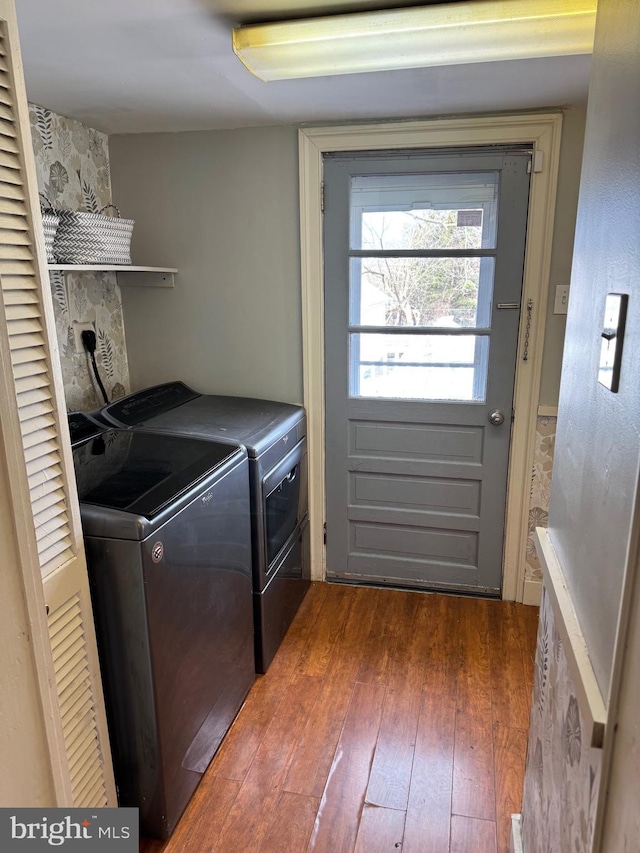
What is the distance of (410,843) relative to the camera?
1.60 m

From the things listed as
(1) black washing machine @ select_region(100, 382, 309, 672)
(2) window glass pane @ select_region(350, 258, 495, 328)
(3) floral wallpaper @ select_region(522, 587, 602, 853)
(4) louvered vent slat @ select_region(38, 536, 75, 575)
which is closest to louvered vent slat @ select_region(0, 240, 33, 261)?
(4) louvered vent slat @ select_region(38, 536, 75, 575)

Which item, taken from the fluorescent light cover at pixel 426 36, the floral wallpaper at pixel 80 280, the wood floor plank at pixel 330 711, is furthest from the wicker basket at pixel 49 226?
the wood floor plank at pixel 330 711

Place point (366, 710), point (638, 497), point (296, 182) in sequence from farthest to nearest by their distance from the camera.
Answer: point (296, 182)
point (366, 710)
point (638, 497)

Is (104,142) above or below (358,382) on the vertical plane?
above

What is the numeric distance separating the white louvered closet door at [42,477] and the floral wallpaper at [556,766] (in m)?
0.85

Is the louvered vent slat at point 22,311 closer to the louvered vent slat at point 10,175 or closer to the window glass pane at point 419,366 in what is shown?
the louvered vent slat at point 10,175

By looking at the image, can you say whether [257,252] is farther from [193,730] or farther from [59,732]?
[59,732]

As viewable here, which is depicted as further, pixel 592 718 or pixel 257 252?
pixel 257 252

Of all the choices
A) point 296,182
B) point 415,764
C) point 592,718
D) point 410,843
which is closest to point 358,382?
point 296,182

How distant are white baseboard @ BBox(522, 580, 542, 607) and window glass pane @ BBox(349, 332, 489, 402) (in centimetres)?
91

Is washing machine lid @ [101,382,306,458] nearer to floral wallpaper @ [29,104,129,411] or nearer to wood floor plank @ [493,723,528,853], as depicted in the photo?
floral wallpaper @ [29,104,129,411]

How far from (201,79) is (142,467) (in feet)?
4.23

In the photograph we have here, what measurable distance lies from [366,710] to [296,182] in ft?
7.13

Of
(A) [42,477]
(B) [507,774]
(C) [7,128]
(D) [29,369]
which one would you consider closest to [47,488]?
(A) [42,477]
